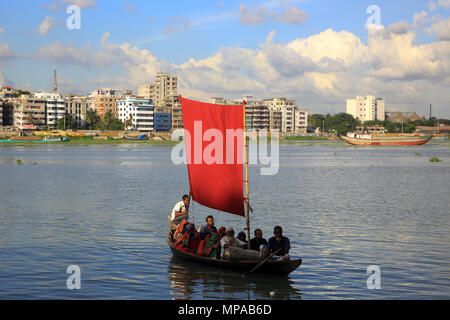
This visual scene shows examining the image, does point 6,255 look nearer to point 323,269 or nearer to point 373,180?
point 323,269

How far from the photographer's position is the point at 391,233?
84.5 ft

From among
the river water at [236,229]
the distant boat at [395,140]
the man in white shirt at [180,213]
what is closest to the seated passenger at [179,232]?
the river water at [236,229]

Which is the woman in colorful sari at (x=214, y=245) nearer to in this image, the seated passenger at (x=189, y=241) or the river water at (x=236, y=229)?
the river water at (x=236, y=229)

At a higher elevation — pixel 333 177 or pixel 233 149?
pixel 233 149

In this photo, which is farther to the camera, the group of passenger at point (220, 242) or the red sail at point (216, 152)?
the red sail at point (216, 152)

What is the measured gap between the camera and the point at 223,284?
57.0 ft

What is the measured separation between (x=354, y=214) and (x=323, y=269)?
1374 centimetres

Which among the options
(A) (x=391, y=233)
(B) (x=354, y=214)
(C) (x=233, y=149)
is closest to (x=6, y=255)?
(C) (x=233, y=149)

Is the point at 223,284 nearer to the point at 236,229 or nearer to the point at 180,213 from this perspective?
the point at 180,213

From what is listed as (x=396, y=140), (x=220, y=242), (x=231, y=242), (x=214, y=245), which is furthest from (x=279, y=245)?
(x=396, y=140)

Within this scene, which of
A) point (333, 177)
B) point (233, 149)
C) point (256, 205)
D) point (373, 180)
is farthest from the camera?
point (333, 177)

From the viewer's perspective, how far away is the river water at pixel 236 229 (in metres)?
16.7

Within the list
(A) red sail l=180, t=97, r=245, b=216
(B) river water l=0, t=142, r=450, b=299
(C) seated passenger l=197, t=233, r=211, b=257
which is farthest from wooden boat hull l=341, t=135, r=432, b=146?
(C) seated passenger l=197, t=233, r=211, b=257

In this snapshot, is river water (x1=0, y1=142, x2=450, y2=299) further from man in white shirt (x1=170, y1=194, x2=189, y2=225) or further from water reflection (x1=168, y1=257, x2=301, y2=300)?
man in white shirt (x1=170, y1=194, x2=189, y2=225)
